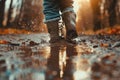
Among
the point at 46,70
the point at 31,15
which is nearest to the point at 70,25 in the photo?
the point at 46,70

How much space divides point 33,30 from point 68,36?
7476mm

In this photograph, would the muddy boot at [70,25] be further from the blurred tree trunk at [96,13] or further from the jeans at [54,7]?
the blurred tree trunk at [96,13]

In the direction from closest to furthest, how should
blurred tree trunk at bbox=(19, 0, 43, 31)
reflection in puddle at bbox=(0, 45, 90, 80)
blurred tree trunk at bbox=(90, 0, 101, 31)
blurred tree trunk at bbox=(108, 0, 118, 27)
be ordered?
reflection in puddle at bbox=(0, 45, 90, 80), blurred tree trunk at bbox=(108, 0, 118, 27), blurred tree trunk at bbox=(90, 0, 101, 31), blurred tree trunk at bbox=(19, 0, 43, 31)

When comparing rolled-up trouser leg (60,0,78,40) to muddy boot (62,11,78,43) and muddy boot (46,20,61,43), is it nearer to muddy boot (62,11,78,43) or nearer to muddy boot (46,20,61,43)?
muddy boot (62,11,78,43)

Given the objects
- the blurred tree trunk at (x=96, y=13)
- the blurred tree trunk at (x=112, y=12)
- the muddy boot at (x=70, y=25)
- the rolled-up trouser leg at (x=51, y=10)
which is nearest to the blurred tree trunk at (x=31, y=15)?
the blurred tree trunk at (x=96, y=13)

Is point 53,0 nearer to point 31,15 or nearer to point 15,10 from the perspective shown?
point 15,10

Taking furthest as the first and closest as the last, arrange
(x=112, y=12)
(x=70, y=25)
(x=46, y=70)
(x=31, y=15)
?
(x=31, y=15) < (x=112, y=12) < (x=70, y=25) < (x=46, y=70)

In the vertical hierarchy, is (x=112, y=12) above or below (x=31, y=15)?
below

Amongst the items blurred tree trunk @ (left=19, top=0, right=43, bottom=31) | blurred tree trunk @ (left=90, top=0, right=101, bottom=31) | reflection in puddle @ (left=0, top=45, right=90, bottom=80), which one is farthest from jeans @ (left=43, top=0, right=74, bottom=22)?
blurred tree trunk @ (left=19, top=0, right=43, bottom=31)

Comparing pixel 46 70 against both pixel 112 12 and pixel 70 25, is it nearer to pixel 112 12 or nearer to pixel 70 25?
pixel 70 25

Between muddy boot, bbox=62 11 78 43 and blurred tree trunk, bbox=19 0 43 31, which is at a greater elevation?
blurred tree trunk, bbox=19 0 43 31

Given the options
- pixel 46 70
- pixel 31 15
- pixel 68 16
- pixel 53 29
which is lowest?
pixel 46 70

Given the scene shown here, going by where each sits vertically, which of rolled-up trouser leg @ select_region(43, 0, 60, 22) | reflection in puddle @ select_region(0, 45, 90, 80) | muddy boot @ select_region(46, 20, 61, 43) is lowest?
reflection in puddle @ select_region(0, 45, 90, 80)

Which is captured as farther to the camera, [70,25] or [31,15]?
[31,15]
